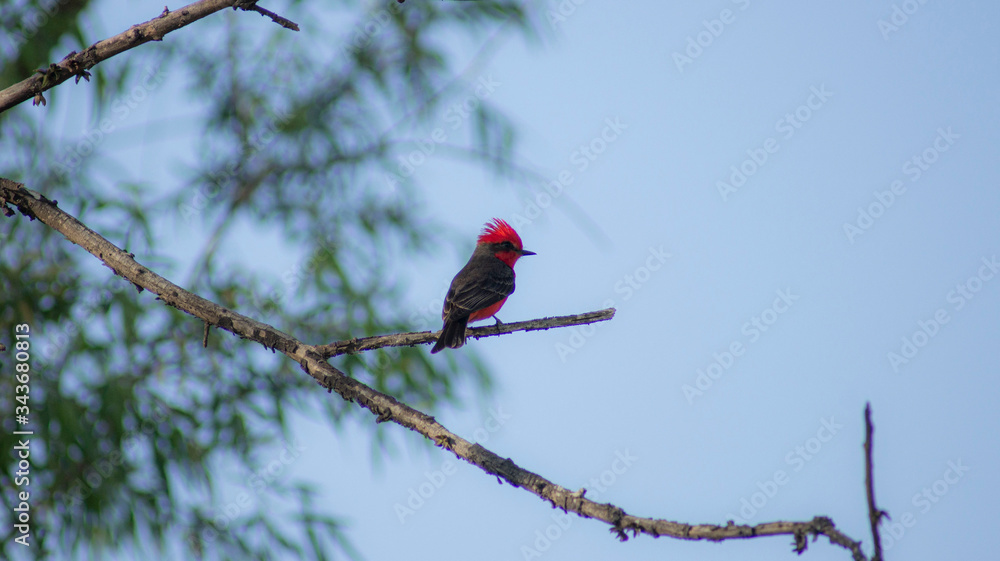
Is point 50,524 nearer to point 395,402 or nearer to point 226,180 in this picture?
point 226,180

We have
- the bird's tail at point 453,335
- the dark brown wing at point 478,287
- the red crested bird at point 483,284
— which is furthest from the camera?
the dark brown wing at point 478,287

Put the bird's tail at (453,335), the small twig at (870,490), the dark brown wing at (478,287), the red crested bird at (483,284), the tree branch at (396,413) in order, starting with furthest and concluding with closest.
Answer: the dark brown wing at (478,287)
the red crested bird at (483,284)
the bird's tail at (453,335)
the tree branch at (396,413)
the small twig at (870,490)

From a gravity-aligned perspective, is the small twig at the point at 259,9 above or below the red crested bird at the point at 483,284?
below

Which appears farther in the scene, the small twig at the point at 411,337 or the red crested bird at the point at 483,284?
the red crested bird at the point at 483,284

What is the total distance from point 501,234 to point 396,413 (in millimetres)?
3305

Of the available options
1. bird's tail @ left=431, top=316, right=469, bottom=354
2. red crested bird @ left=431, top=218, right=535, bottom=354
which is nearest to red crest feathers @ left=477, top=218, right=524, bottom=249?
red crested bird @ left=431, top=218, right=535, bottom=354

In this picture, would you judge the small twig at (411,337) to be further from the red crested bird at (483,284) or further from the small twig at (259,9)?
the red crested bird at (483,284)

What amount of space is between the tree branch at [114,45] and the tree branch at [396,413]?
29cm

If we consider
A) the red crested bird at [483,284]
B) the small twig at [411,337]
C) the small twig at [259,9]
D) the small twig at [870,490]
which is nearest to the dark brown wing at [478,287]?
the red crested bird at [483,284]

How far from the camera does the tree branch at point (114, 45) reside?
222 cm

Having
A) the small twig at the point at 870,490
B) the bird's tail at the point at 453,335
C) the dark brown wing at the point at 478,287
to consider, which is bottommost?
the small twig at the point at 870,490

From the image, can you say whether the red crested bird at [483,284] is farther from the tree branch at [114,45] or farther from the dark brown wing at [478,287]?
the tree branch at [114,45]

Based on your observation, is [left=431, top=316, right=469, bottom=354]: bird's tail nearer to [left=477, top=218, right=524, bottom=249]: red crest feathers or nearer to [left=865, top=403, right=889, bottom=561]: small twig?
[left=477, top=218, right=524, bottom=249]: red crest feathers

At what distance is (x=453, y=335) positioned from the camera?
3.93 meters
